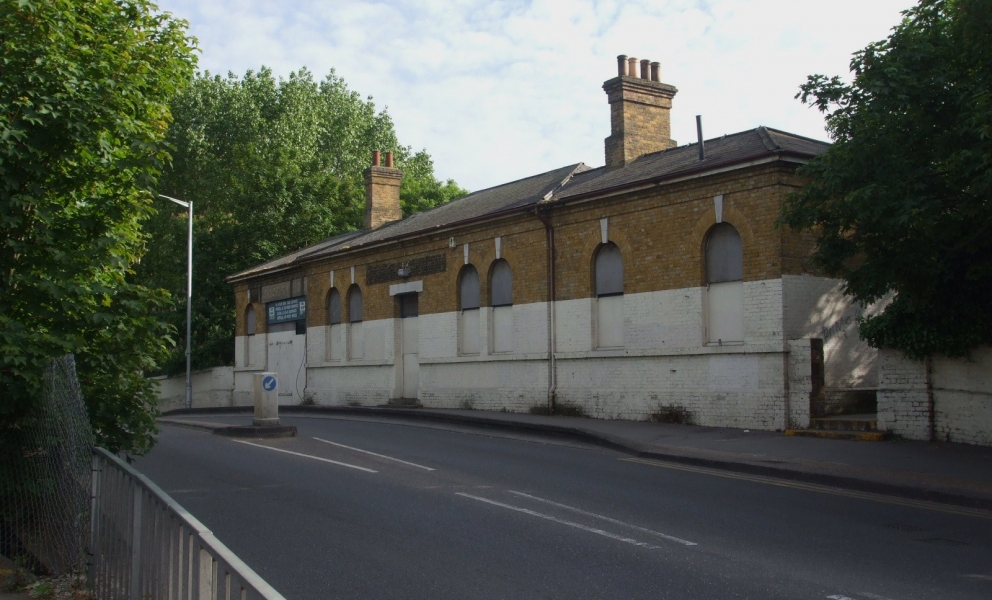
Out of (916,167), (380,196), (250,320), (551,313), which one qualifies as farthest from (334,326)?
(916,167)

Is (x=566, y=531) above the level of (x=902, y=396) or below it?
below

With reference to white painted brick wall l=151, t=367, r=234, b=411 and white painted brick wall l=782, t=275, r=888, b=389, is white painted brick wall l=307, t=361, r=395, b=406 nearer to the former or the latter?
white painted brick wall l=151, t=367, r=234, b=411

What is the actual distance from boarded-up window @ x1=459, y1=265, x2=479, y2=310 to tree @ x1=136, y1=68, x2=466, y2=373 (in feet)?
57.3

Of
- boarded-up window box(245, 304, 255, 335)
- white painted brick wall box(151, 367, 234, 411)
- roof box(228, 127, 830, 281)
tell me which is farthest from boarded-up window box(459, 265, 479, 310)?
white painted brick wall box(151, 367, 234, 411)

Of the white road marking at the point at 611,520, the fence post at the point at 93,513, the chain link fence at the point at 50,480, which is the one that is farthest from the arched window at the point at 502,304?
the fence post at the point at 93,513

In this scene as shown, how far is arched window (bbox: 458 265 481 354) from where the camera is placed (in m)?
26.5

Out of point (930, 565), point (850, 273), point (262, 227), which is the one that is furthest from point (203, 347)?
point (930, 565)

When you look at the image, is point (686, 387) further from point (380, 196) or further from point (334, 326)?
point (380, 196)

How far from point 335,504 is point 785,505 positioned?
5154 millimetres

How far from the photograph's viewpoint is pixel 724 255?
19.5m

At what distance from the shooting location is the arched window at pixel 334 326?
108ft

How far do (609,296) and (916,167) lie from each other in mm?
10696

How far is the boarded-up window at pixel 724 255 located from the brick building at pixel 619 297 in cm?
3

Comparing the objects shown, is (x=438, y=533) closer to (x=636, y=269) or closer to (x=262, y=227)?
(x=636, y=269)
